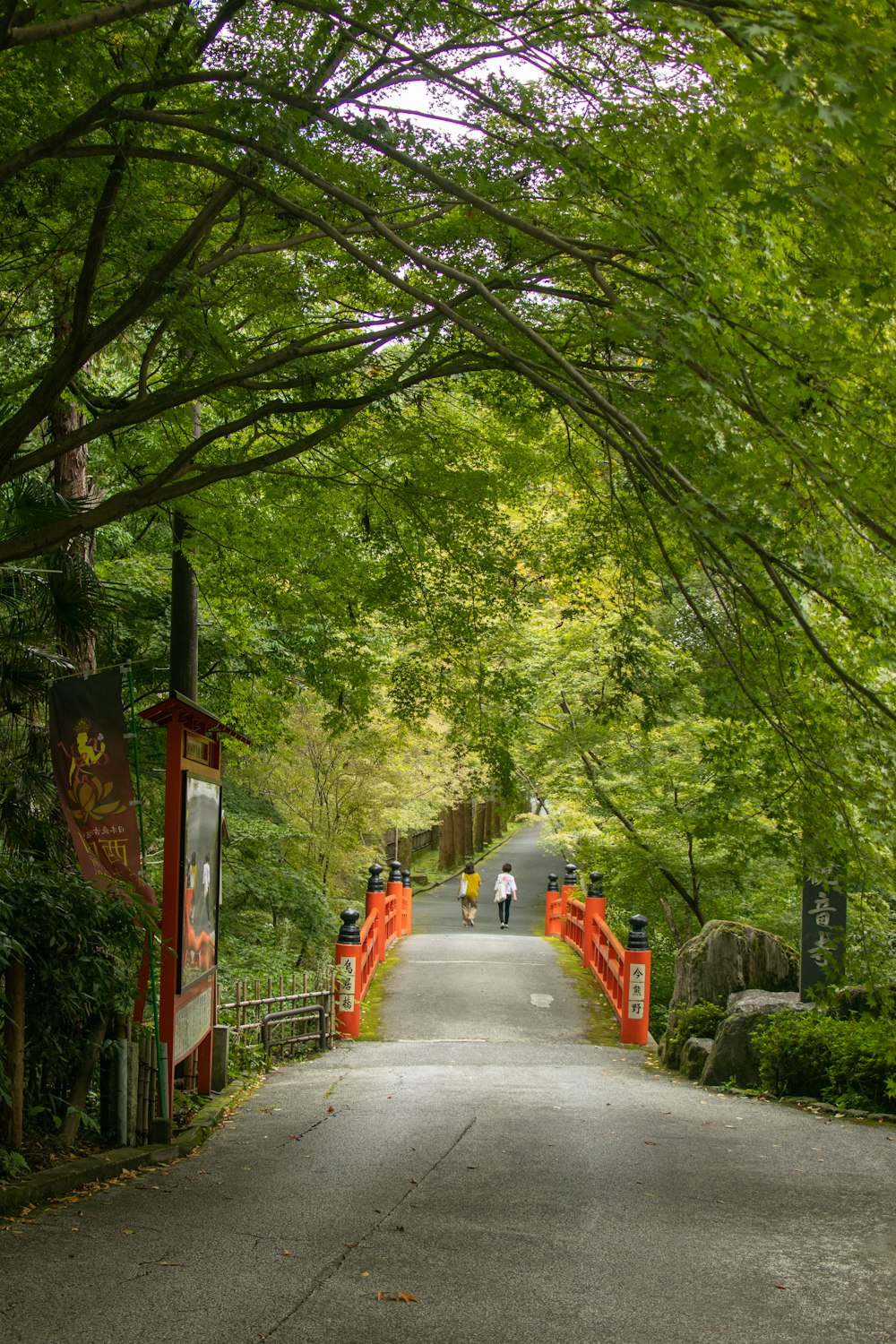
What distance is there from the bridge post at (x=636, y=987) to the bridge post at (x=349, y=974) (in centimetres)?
357

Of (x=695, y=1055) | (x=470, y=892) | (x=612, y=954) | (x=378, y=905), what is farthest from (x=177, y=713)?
(x=470, y=892)

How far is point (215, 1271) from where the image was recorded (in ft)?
17.1

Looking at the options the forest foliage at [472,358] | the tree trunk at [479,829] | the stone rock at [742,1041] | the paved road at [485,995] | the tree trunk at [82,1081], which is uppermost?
the forest foliage at [472,358]

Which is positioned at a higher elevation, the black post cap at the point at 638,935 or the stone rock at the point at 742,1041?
the black post cap at the point at 638,935

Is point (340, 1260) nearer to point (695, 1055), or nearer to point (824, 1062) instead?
point (824, 1062)

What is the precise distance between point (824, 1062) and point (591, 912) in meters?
10.1

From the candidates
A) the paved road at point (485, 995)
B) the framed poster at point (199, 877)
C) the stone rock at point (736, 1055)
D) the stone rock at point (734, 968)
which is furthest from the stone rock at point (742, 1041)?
the framed poster at point (199, 877)

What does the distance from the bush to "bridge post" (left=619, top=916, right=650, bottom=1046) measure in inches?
152

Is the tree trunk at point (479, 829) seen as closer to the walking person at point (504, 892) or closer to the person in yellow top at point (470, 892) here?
the walking person at point (504, 892)

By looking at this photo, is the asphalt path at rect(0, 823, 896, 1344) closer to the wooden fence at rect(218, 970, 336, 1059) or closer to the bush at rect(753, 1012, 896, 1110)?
the bush at rect(753, 1012, 896, 1110)

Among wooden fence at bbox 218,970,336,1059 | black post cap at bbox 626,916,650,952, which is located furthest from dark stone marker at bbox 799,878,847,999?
wooden fence at bbox 218,970,336,1059

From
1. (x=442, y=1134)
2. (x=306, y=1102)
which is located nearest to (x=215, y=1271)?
(x=442, y=1134)

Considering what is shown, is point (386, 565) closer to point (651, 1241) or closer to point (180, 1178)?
point (180, 1178)

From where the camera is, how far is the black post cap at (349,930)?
1541 cm
